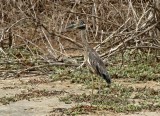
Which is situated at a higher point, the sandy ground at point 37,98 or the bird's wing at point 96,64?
the bird's wing at point 96,64

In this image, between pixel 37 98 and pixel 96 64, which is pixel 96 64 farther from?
pixel 37 98

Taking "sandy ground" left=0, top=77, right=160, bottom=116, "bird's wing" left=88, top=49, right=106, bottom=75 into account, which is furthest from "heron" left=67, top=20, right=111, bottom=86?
"sandy ground" left=0, top=77, right=160, bottom=116

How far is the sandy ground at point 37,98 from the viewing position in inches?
275

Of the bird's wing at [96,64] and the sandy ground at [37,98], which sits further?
the bird's wing at [96,64]

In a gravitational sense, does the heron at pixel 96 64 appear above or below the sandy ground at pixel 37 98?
above

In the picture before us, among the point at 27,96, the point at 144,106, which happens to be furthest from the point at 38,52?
the point at 144,106

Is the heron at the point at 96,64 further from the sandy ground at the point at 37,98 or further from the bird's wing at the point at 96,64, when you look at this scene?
the sandy ground at the point at 37,98

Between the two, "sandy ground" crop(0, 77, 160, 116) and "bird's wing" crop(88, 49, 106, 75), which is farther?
"bird's wing" crop(88, 49, 106, 75)

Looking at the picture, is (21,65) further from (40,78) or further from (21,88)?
(21,88)

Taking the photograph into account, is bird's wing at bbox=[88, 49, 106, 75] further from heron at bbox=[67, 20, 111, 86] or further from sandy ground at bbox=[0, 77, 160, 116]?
sandy ground at bbox=[0, 77, 160, 116]

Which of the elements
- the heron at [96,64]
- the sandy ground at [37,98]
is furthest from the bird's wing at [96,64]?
the sandy ground at [37,98]

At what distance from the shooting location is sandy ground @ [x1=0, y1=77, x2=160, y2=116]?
6.98 m

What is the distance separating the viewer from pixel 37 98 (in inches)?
316

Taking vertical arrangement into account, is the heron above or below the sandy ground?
above
